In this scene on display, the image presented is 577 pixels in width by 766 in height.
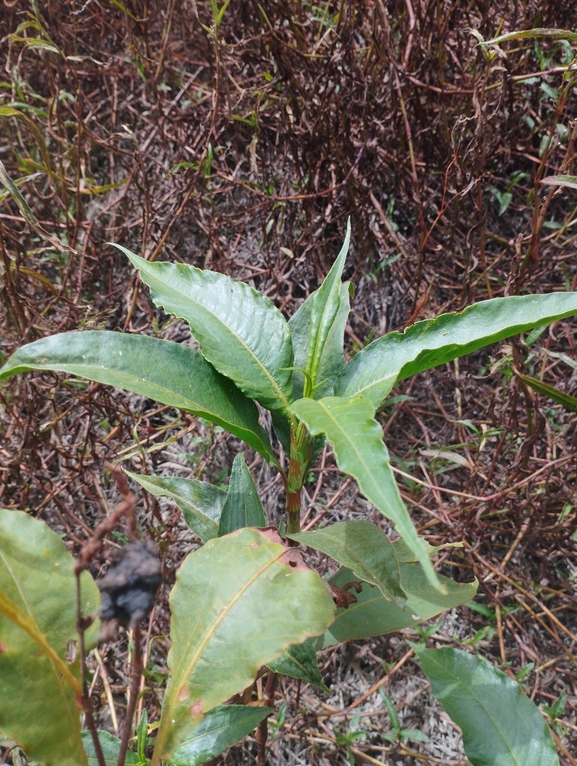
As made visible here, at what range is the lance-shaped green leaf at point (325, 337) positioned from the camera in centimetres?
87

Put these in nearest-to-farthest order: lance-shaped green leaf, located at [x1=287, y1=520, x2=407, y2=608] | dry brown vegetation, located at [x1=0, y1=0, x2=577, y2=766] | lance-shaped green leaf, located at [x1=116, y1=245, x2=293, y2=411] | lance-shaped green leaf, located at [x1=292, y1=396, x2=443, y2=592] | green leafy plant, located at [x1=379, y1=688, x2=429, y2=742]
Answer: lance-shaped green leaf, located at [x1=292, y1=396, x2=443, y2=592] → lance-shaped green leaf, located at [x1=287, y1=520, x2=407, y2=608] → lance-shaped green leaf, located at [x1=116, y1=245, x2=293, y2=411] → green leafy plant, located at [x1=379, y1=688, x2=429, y2=742] → dry brown vegetation, located at [x1=0, y1=0, x2=577, y2=766]

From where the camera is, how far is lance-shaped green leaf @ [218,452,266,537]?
892 millimetres

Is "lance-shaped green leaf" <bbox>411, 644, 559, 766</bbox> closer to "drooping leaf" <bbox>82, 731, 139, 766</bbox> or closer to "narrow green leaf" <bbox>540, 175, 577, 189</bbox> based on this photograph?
"drooping leaf" <bbox>82, 731, 139, 766</bbox>

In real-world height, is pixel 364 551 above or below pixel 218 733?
above

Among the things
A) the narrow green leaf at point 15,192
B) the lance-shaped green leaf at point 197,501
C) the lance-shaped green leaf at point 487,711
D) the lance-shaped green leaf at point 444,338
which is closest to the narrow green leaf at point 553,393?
the lance-shaped green leaf at point 444,338

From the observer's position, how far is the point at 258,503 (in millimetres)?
915

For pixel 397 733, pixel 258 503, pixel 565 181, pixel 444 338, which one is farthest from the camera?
pixel 397 733

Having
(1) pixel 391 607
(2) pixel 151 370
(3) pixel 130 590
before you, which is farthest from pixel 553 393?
(3) pixel 130 590

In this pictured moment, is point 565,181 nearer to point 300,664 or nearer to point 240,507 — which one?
point 240,507

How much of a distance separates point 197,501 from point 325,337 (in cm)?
35

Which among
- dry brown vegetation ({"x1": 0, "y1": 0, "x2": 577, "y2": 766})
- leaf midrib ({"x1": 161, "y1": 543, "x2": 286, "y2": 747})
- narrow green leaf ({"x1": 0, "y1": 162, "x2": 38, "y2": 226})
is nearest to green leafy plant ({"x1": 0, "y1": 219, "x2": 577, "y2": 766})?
leaf midrib ({"x1": 161, "y1": 543, "x2": 286, "y2": 747})

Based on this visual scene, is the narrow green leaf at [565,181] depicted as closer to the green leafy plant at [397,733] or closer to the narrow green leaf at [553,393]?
the narrow green leaf at [553,393]

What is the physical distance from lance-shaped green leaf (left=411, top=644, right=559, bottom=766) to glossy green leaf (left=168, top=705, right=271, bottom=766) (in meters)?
0.29

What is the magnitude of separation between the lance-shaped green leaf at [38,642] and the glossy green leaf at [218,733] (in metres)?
0.20
